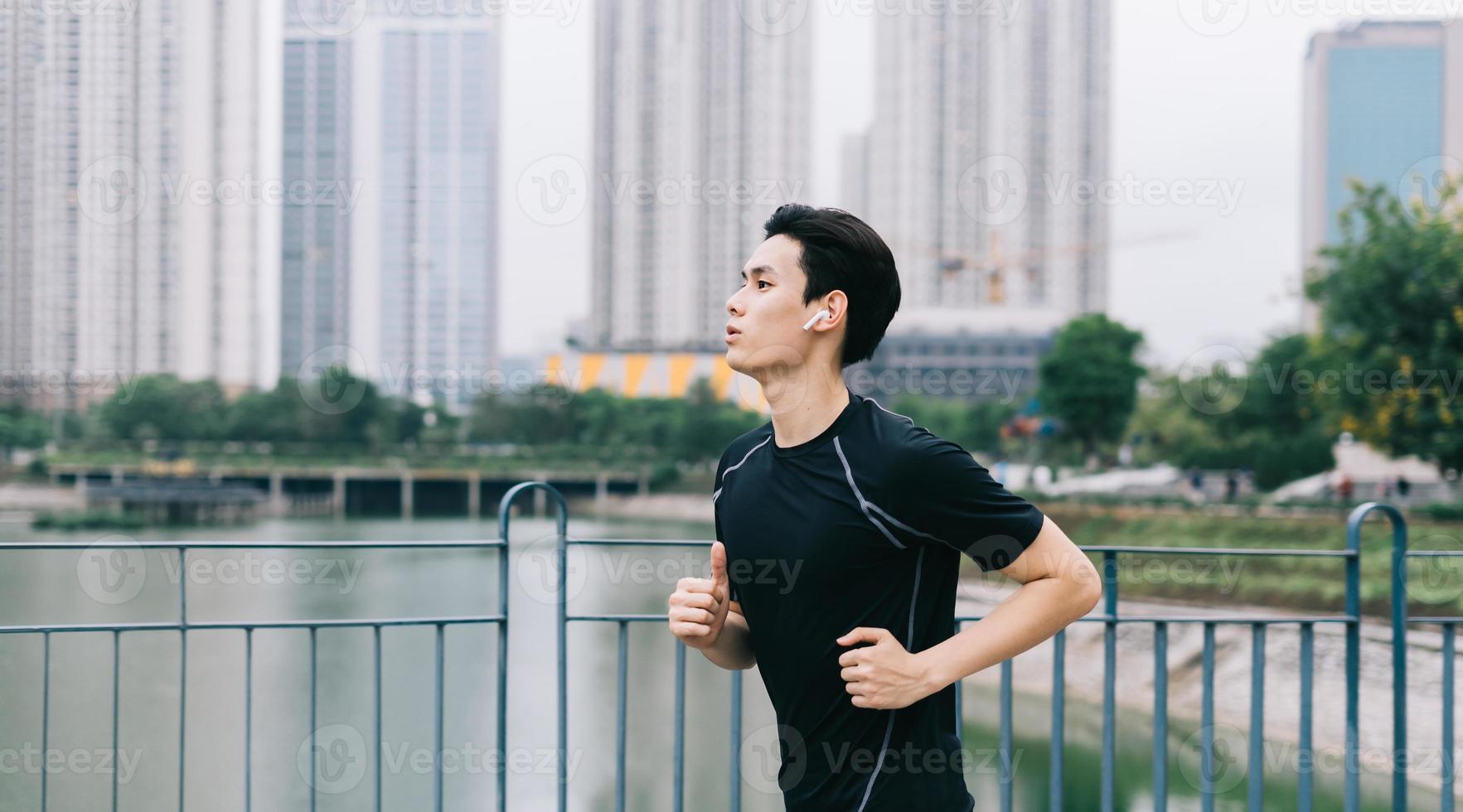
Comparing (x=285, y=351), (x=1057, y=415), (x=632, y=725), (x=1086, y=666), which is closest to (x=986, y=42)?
(x=1057, y=415)

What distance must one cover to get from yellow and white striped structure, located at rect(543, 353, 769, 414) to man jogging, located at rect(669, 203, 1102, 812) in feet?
167

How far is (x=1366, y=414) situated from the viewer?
1773 cm

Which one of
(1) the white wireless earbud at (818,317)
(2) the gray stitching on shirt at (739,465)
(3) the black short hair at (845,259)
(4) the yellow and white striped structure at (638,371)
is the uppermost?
(4) the yellow and white striped structure at (638,371)

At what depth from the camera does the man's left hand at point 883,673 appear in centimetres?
115

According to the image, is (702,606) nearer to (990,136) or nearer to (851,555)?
(851,555)

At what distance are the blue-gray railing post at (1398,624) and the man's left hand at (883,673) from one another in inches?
64.8

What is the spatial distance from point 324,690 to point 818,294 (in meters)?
14.6

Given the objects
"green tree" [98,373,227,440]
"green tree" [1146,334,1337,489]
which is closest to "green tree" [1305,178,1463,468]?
"green tree" [1146,334,1337,489]

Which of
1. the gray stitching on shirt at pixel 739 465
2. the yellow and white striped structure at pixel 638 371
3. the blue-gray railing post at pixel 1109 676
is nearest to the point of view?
the gray stitching on shirt at pixel 739 465

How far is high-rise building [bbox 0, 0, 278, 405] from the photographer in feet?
133

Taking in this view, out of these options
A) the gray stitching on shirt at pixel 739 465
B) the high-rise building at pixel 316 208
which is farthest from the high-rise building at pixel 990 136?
the gray stitching on shirt at pixel 739 465

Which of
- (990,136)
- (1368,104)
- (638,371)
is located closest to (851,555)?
(638,371)

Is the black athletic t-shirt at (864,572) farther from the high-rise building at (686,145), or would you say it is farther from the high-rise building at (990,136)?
the high-rise building at (990,136)

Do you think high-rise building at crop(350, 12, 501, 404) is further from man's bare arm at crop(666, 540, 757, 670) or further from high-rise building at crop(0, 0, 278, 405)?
man's bare arm at crop(666, 540, 757, 670)
